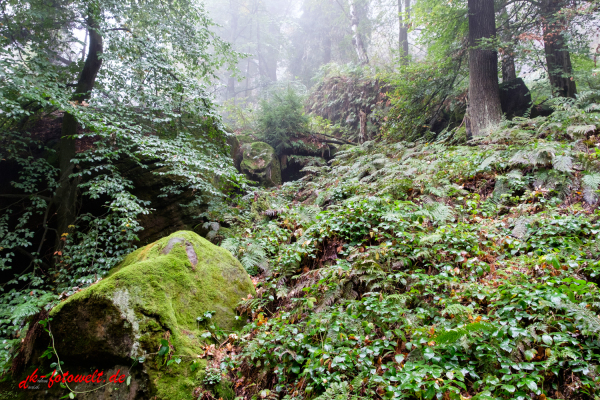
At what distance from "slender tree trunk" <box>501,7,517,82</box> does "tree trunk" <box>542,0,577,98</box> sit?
28.2 inches

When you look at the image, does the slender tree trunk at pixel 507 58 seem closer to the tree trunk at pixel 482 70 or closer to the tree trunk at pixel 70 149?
the tree trunk at pixel 482 70

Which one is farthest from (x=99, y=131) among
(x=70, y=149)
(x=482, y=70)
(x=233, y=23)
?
(x=233, y=23)

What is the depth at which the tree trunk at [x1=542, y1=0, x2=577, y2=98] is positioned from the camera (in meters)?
6.98

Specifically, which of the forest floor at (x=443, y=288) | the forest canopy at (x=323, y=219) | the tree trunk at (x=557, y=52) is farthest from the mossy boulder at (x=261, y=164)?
the tree trunk at (x=557, y=52)

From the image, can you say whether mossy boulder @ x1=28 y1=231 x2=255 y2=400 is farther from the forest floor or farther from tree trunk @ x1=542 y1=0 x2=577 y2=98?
tree trunk @ x1=542 y1=0 x2=577 y2=98

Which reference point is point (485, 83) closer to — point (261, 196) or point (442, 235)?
point (442, 235)

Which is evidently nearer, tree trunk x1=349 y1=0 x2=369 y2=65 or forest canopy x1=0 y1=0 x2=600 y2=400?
forest canopy x1=0 y1=0 x2=600 y2=400

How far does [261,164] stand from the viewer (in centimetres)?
1030

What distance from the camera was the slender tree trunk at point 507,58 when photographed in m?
7.50

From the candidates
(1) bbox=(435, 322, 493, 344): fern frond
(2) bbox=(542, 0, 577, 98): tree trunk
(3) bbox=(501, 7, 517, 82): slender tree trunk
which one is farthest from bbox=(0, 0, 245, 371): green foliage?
(2) bbox=(542, 0, 577, 98): tree trunk

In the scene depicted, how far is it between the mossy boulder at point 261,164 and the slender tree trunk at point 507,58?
7.60m

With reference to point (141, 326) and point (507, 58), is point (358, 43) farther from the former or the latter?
point (141, 326)

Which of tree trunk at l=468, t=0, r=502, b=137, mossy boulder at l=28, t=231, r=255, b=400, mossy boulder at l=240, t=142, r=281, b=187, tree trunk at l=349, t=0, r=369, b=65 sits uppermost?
tree trunk at l=349, t=0, r=369, b=65

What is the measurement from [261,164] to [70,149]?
17.8 ft
